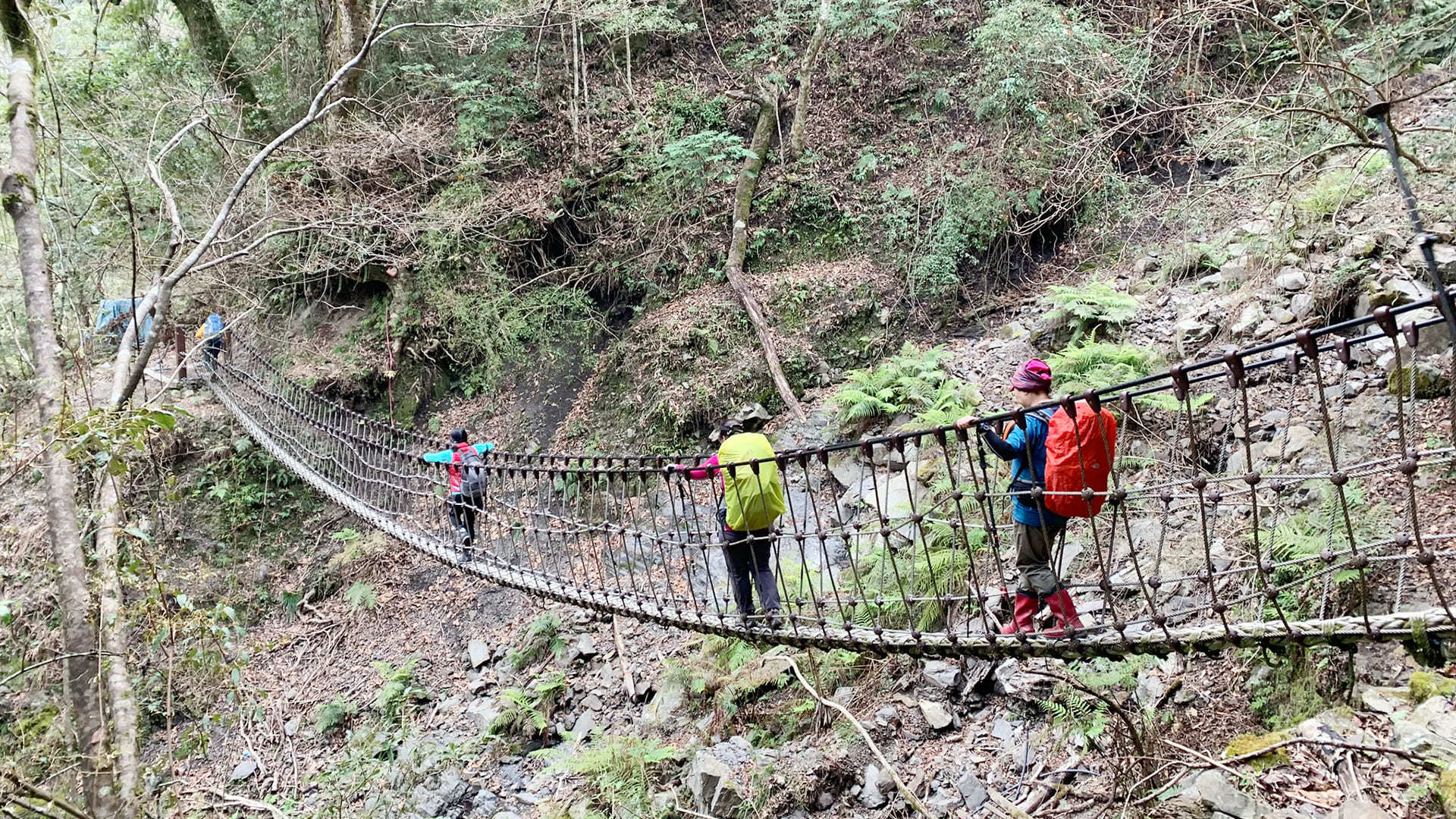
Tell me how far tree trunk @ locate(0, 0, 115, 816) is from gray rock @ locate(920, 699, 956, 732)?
9.73 ft

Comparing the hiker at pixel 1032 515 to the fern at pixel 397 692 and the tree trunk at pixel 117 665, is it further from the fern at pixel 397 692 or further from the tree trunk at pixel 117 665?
the fern at pixel 397 692

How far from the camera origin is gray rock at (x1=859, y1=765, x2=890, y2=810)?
3.19m

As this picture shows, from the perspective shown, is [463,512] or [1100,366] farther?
[463,512]

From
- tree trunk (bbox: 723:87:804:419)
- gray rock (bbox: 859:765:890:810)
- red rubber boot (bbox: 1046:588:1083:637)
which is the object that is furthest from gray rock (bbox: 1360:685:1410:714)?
tree trunk (bbox: 723:87:804:419)

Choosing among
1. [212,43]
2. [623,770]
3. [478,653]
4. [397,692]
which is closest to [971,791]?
[623,770]

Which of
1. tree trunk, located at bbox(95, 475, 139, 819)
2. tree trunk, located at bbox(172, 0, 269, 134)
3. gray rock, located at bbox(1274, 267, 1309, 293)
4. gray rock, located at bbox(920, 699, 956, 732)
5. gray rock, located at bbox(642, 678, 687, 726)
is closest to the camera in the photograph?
tree trunk, located at bbox(95, 475, 139, 819)

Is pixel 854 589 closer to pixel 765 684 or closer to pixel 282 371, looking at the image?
pixel 765 684

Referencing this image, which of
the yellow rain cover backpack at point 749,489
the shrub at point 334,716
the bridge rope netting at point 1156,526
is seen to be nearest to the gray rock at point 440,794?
the bridge rope netting at point 1156,526

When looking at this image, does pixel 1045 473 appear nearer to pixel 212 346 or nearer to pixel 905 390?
pixel 905 390

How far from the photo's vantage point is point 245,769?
5.79 meters

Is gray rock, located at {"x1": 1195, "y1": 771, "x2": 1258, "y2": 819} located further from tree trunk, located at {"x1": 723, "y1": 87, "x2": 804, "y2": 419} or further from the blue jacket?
tree trunk, located at {"x1": 723, "y1": 87, "x2": 804, "y2": 419}

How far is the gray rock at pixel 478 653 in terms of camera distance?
235 inches

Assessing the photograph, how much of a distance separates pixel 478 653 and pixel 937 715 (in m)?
3.85

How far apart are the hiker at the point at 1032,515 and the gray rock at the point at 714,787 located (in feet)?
5.07
